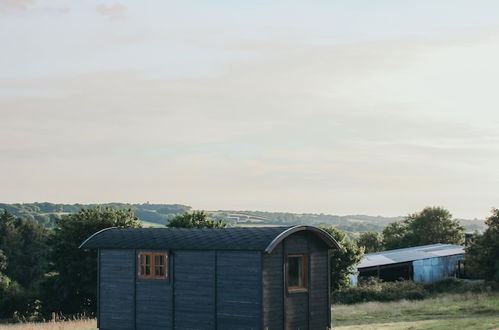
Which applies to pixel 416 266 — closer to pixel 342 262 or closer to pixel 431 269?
pixel 431 269

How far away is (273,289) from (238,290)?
119 cm

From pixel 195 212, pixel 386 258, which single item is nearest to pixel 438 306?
pixel 195 212

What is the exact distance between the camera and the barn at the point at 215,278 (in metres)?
25.0

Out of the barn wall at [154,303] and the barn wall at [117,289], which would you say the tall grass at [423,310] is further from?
the barn wall at [117,289]

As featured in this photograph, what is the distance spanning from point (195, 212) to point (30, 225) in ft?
166

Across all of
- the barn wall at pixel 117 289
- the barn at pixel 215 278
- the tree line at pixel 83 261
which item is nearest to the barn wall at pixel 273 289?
the barn at pixel 215 278

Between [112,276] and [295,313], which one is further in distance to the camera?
[112,276]

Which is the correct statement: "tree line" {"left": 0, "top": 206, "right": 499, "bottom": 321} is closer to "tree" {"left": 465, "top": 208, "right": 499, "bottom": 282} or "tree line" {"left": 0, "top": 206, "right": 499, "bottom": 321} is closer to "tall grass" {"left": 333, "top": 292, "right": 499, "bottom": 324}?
"tree" {"left": 465, "top": 208, "right": 499, "bottom": 282}

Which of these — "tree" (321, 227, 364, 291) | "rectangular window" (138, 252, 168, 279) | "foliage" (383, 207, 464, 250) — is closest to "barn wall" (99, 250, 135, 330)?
"rectangular window" (138, 252, 168, 279)

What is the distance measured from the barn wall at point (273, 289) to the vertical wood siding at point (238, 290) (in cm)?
27

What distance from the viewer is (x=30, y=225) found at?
8812 cm

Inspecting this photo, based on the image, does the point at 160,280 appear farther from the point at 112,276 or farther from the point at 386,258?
the point at 386,258

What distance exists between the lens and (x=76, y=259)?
138ft

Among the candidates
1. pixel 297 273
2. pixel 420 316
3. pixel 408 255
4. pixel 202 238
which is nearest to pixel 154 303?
pixel 202 238
